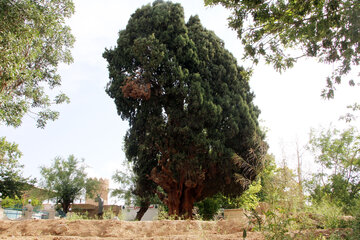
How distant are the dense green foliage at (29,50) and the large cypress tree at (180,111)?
3.23 meters

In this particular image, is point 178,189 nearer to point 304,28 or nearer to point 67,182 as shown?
point 304,28

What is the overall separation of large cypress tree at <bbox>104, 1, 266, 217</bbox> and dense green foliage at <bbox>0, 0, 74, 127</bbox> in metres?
3.23

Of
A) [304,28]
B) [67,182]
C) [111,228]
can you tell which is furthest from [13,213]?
[304,28]

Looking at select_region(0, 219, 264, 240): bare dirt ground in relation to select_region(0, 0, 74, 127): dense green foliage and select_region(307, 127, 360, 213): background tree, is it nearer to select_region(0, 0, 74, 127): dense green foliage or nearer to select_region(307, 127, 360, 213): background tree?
select_region(0, 0, 74, 127): dense green foliage

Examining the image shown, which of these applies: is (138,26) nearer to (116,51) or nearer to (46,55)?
(116,51)

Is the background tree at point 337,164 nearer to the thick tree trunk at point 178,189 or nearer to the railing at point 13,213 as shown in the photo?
the thick tree trunk at point 178,189

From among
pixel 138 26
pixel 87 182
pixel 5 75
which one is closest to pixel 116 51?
pixel 138 26

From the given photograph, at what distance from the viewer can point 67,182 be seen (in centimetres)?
3120

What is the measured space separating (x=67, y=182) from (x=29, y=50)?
24395 millimetres

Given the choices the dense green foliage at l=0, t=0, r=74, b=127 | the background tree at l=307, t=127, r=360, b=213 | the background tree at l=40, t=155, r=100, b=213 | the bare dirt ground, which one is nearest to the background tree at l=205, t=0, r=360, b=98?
the bare dirt ground

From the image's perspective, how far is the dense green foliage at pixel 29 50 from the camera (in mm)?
8383

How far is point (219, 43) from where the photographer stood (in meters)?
16.6

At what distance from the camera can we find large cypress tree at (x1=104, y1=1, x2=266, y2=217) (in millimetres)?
13312

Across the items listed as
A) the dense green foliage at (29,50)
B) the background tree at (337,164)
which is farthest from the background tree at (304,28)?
the background tree at (337,164)
